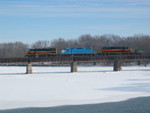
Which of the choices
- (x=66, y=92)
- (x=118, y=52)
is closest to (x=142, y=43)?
(x=118, y=52)

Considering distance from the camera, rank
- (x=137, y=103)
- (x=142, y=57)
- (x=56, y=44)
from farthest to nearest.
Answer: (x=56, y=44) < (x=142, y=57) < (x=137, y=103)

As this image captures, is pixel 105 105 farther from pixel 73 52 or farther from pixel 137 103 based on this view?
pixel 73 52

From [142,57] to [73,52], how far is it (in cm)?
1781

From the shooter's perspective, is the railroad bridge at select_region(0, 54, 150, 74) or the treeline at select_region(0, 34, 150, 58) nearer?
the railroad bridge at select_region(0, 54, 150, 74)

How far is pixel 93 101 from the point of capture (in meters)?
18.9

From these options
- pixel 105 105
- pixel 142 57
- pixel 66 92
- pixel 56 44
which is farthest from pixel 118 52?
pixel 56 44

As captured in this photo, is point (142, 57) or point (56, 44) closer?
point (142, 57)

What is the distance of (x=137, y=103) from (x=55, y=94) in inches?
253

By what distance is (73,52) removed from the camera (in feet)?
219

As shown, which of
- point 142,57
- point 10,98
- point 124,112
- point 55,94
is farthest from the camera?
point 142,57

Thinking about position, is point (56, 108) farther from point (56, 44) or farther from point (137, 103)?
point (56, 44)

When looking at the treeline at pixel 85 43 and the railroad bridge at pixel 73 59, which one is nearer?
the railroad bridge at pixel 73 59

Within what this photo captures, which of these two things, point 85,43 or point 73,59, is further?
point 85,43

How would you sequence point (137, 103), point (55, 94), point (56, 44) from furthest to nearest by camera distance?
point (56, 44)
point (55, 94)
point (137, 103)
